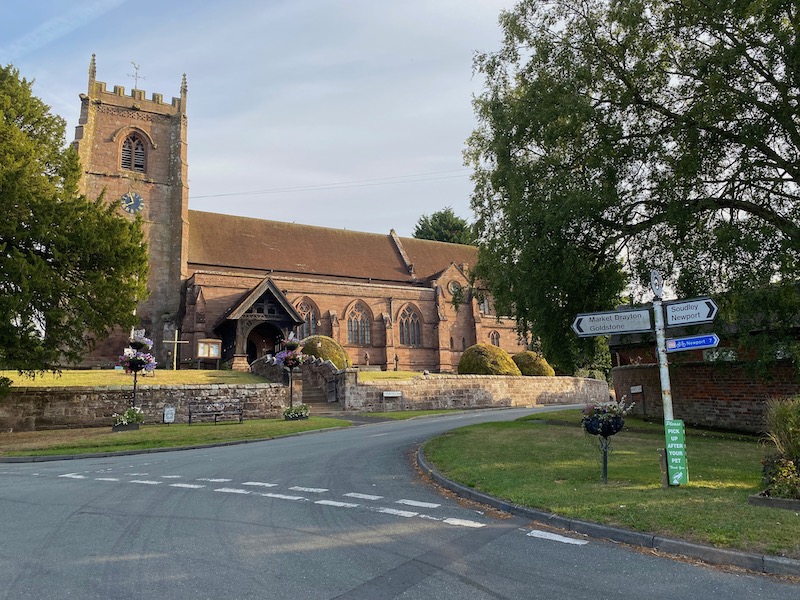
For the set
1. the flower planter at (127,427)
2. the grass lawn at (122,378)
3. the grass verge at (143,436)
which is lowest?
the grass verge at (143,436)

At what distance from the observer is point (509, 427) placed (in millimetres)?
17203

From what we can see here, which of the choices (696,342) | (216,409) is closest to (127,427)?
(216,409)

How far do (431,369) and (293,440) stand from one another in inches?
1188

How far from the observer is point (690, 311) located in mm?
8008

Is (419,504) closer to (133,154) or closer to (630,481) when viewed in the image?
(630,481)

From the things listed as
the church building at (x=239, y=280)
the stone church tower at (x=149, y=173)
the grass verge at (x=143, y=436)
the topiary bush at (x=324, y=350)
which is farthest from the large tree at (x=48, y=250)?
the stone church tower at (x=149, y=173)

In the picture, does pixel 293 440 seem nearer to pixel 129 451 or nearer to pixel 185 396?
pixel 129 451

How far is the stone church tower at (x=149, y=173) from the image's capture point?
40.5m

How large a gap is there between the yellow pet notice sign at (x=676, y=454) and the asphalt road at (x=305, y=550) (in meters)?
2.69

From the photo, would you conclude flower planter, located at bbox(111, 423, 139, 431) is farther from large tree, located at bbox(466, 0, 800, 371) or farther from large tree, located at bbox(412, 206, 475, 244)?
large tree, located at bbox(412, 206, 475, 244)

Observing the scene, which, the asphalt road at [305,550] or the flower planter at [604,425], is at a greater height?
the flower planter at [604,425]

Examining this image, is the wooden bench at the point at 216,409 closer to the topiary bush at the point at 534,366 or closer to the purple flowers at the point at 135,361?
the purple flowers at the point at 135,361

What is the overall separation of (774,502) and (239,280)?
1495 inches

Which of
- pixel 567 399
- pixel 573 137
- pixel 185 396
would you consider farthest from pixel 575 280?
pixel 567 399
